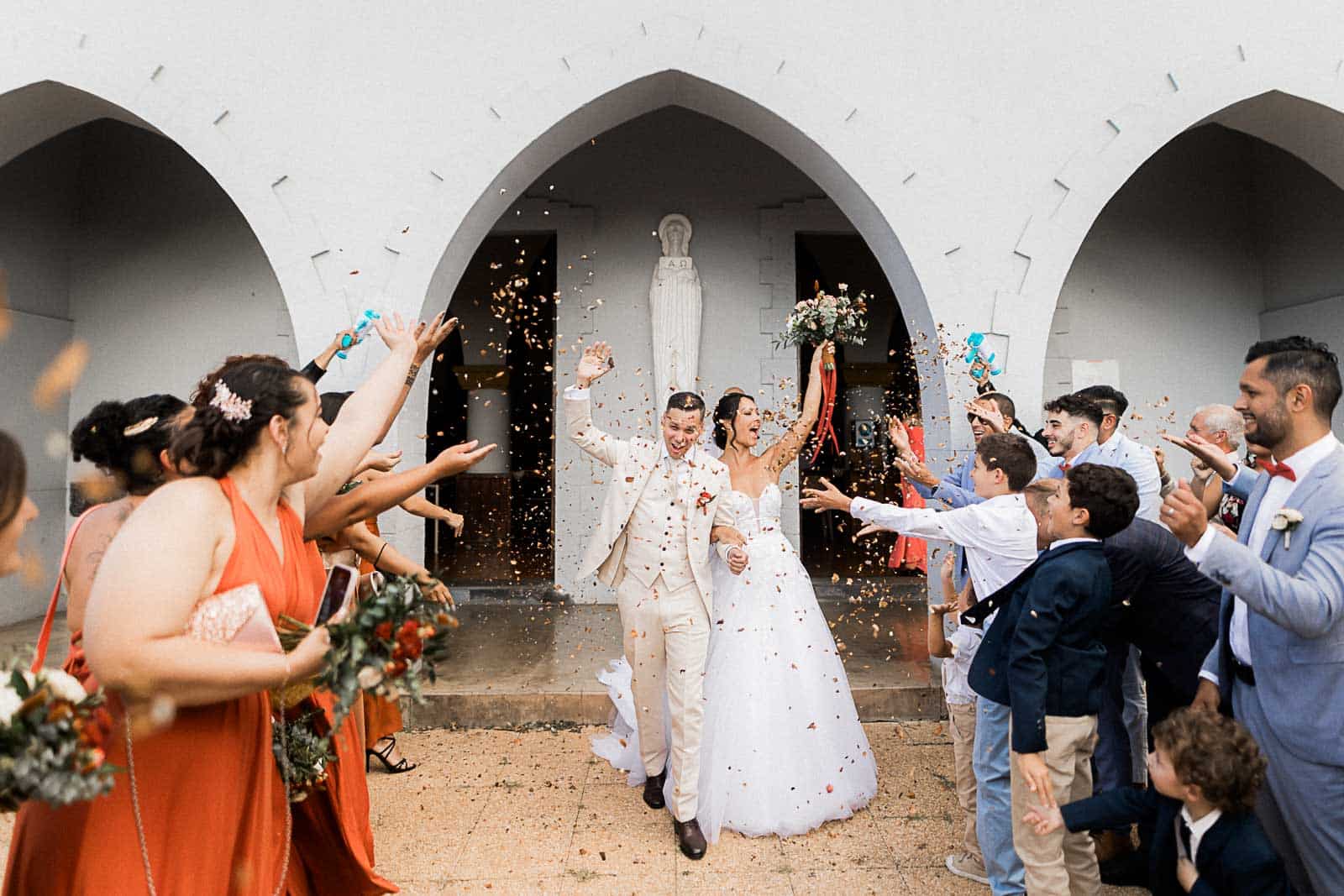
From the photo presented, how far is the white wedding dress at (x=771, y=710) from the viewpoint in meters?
3.42

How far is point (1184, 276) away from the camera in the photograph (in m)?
7.19

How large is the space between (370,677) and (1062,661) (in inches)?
78.5

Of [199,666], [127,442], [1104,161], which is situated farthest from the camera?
[1104,161]

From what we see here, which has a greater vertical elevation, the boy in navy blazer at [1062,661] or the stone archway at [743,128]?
the stone archway at [743,128]

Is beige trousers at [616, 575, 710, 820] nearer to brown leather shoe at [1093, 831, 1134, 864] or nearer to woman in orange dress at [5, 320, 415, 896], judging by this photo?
brown leather shoe at [1093, 831, 1134, 864]

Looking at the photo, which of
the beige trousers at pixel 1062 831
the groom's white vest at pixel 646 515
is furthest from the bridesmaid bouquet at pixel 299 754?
the beige trousers at pixel 1062 831

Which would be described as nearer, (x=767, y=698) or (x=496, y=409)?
(x=767, y=698)

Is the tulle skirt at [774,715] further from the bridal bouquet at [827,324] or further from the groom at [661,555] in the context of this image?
the bridal bouquet at [827,324]

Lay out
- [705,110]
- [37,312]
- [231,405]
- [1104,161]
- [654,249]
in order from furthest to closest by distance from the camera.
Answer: [654,249]
[37,312]
[705,110]
[1104,161]
[231,405]

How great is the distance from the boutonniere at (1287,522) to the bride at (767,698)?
6.38 ft

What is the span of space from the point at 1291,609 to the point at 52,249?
343 inches

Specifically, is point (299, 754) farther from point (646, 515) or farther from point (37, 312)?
point (37, 312)

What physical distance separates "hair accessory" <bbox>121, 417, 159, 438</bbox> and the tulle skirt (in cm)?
240

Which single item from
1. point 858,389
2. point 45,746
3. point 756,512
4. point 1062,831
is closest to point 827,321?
point 756,512
